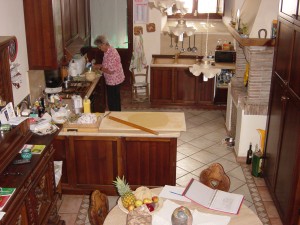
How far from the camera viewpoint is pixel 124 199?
332cm

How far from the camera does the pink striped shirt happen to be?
692cm

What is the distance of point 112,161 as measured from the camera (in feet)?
16.1

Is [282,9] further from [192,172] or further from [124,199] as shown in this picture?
[124,199]

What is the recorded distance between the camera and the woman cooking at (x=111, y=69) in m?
6.91

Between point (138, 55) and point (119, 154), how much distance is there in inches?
153

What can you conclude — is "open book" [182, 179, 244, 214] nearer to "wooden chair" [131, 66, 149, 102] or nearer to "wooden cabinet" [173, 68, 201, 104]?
"wooden cabinet" [173, 68, 201, 104]

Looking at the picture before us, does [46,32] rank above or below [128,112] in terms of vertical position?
above

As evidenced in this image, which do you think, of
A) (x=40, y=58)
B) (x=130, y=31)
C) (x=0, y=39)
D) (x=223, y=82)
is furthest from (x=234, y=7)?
(x=0, y=39)

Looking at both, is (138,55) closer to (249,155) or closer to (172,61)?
(172,61)

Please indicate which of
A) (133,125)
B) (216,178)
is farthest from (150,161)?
(216,178)

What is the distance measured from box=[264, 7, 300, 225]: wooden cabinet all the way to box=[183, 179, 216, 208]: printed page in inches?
40.0

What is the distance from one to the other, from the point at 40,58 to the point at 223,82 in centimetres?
395

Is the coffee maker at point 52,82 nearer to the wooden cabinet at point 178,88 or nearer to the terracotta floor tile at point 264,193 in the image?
the wooden cabinet at point 178,88

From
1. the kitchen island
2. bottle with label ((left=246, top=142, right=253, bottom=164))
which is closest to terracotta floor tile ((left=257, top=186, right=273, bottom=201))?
bottle with label ((left=246, top=142, right=253, bottom=164))
